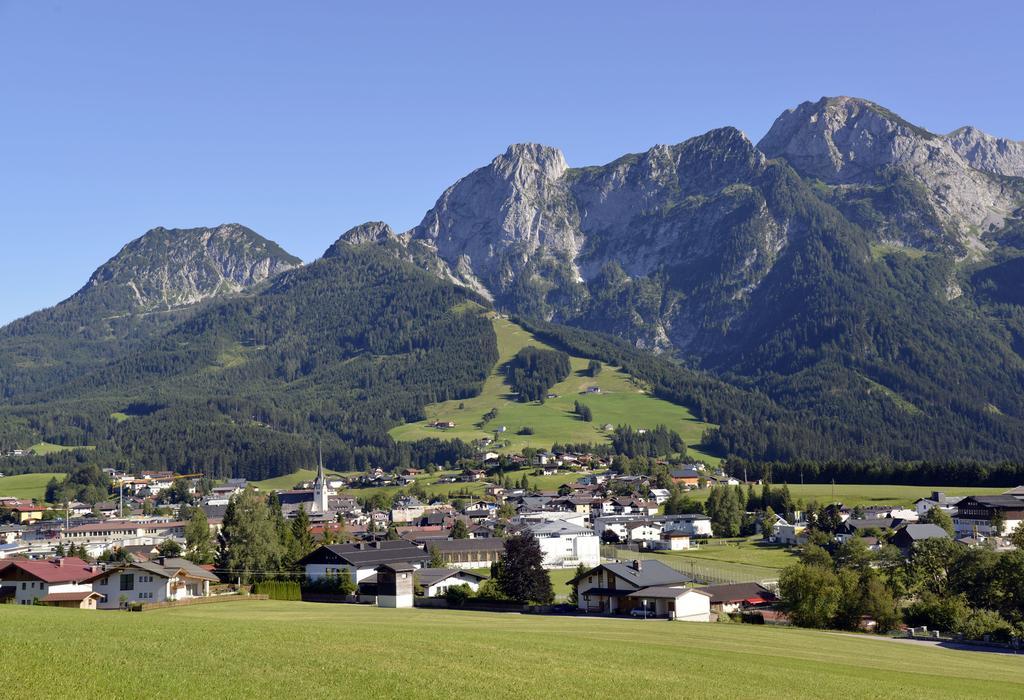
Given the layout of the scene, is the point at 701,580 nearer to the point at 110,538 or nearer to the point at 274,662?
the point at 274,662

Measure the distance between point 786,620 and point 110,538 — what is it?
98.7m

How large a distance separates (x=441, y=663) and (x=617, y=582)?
42232mm

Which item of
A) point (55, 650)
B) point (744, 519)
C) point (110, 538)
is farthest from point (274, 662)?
point (744, 519)

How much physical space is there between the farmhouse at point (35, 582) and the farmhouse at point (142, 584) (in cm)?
125

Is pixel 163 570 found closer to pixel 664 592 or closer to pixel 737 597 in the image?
pixel 664 592

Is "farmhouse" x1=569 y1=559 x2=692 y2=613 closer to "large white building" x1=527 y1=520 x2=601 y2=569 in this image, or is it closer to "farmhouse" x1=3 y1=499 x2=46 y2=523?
"large white building" x1=527 y1=520 x2=601 y2=569

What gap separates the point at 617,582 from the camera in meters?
76.2

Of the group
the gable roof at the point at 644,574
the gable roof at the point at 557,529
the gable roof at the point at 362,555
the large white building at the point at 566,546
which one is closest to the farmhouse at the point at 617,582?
the gable roof at the point at 644,574

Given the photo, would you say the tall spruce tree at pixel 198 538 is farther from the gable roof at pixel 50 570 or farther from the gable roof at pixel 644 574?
the gable roof at pixel 644 574

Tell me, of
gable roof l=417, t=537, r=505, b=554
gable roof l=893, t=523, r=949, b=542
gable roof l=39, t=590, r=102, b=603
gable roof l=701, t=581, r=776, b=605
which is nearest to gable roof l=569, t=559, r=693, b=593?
gable roof l=701, t=581, r=776, b=605

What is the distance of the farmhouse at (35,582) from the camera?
234 ft

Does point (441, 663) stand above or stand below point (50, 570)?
below

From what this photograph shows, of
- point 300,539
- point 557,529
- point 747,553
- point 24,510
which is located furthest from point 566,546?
point 24,510

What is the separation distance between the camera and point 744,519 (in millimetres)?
152875
